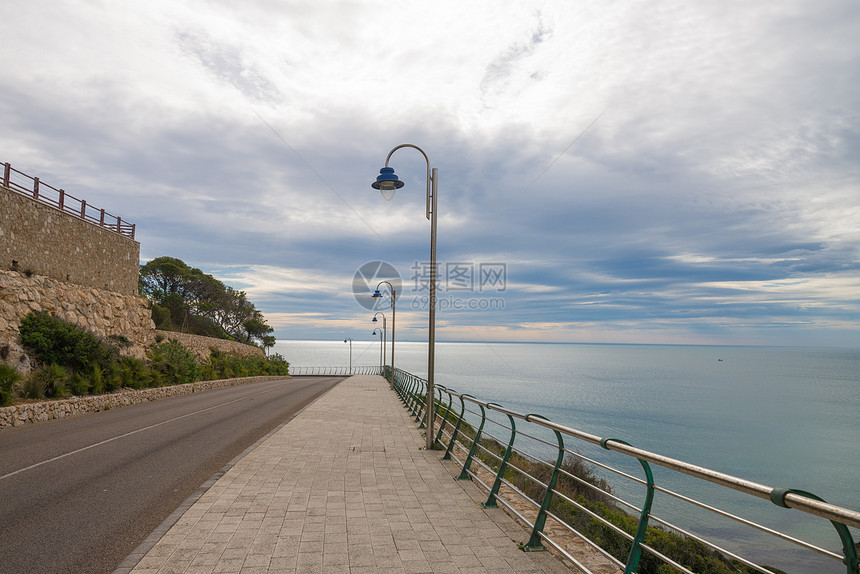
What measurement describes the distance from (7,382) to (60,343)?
17.4 ft

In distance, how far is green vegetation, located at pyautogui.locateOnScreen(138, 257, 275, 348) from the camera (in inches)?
2277

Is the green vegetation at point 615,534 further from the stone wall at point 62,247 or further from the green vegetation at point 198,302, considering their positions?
the green vegetation at point 198,302

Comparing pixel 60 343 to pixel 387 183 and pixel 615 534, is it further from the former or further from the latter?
pixel 615 534

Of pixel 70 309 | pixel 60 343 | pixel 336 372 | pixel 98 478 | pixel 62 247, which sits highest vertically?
pixel 62 247

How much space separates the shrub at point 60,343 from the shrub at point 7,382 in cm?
369

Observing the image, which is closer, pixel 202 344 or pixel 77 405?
pixel 77 405

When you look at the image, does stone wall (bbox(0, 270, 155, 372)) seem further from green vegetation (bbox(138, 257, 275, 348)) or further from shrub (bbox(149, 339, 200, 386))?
green vegetation (bbox(138, 257, 275, 348))

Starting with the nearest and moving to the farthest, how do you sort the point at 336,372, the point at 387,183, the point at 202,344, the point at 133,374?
the point at 387,183
the point at 133,374
the point at 202,344
the point at 336,372

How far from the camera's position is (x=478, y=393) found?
256ft

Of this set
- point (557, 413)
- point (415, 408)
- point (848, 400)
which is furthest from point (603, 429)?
point (848, 400)

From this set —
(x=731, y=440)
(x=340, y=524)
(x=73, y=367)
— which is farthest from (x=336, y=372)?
(x=340, y=524)

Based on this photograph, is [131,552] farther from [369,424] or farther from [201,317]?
[201,317]

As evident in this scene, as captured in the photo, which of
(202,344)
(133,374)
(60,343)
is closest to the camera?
(60,343)

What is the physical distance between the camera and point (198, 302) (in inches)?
2493
